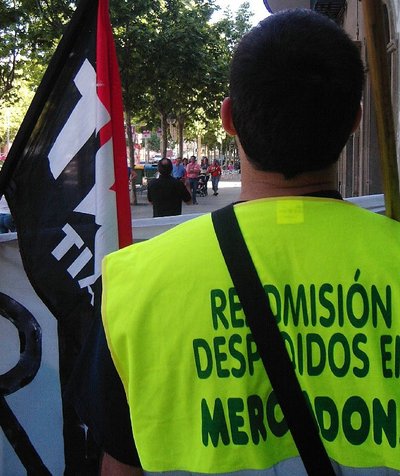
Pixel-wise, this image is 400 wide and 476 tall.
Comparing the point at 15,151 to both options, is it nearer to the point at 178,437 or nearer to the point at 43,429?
the point at 43,429

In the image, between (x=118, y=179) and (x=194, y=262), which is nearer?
(x=194, y=262)

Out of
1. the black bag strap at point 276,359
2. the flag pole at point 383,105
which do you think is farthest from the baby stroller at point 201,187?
the black bag strap at point 276,359

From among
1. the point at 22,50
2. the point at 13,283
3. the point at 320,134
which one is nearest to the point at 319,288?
the point at 320,134

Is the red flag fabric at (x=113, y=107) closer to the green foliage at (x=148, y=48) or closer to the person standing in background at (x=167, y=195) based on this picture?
the person standing in background at (x=167, y=195)

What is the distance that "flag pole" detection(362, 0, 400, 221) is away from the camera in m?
1.38

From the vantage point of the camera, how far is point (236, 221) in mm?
1227

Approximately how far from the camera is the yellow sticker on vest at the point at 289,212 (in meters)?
1.22

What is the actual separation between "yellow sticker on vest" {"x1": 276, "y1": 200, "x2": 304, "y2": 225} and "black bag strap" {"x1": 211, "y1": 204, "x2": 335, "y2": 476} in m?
0.08

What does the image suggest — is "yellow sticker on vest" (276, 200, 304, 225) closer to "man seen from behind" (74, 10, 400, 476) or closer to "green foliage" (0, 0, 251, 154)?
"man seen from behind" (74, 10, 400, 476)

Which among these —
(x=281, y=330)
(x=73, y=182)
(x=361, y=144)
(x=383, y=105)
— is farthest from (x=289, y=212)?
(x=361, y=144)

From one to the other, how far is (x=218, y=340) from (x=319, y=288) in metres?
0.19

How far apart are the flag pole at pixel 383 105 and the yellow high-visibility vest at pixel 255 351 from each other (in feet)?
0.82

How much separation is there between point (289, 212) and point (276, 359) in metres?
0.25

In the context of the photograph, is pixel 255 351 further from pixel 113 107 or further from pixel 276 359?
pixel 113 107
